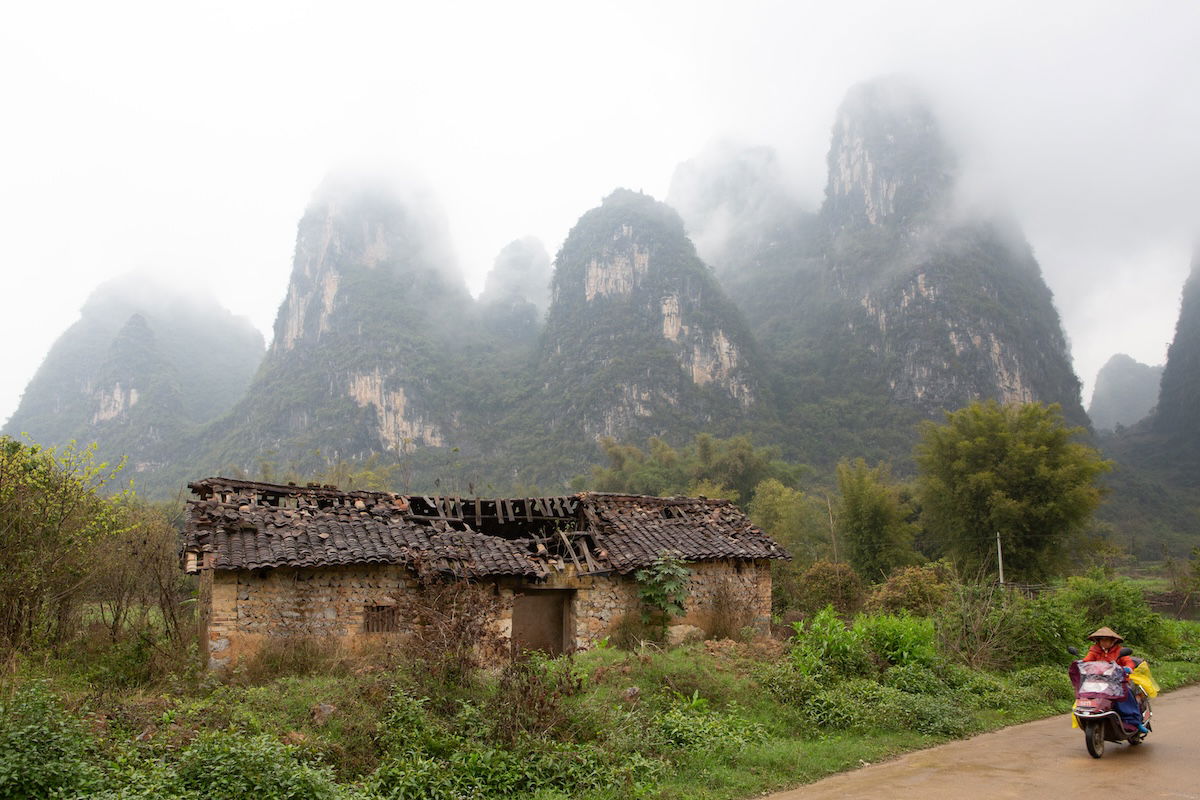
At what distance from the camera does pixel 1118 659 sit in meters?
7.62

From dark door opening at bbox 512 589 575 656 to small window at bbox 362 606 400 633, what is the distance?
2309 millimetres

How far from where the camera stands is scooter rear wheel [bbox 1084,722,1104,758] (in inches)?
287

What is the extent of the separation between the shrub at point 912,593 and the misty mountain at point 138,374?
96.9 m

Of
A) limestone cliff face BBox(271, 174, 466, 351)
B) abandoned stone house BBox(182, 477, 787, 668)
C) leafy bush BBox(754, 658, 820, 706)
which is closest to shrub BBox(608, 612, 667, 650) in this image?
abandoned stone house BBox(182, 477, 787, 668)

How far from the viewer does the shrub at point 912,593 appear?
53.4ft

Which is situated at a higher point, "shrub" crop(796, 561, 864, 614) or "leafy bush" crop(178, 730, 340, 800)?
"leafy bush" crop(178, 730, 340, 800)

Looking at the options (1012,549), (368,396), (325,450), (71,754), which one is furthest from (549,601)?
(368,396)

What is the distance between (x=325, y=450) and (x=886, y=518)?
239ft

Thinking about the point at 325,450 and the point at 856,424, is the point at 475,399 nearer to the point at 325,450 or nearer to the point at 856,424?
the point at 325,450

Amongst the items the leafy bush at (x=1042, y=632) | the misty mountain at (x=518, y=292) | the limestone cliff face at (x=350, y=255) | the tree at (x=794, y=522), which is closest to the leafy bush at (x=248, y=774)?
the leafy bush at (x=1042, y=632)

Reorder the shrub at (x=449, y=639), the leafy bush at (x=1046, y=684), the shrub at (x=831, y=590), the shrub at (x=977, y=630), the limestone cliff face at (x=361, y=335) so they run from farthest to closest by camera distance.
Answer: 1. the limestone cliff face at (x=361, y=335)
2. the shrub at (x=831, y=590)
3. the shrub at (x=977, y=630)
4. the leafy bush at (x=1046, y=684)
5. the shrub at (x=449, y=639)

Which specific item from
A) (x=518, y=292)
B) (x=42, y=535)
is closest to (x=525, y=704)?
(x=42, y=535)

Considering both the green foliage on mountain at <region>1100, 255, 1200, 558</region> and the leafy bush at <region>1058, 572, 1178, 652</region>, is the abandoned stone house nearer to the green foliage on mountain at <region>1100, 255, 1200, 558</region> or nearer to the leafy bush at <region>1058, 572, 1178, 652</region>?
the leafy bush at <region>1058, 572, 1178, 652</region>

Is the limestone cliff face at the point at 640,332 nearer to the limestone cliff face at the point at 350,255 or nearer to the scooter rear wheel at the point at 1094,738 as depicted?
the limestone cliff face at the point at 350,255
